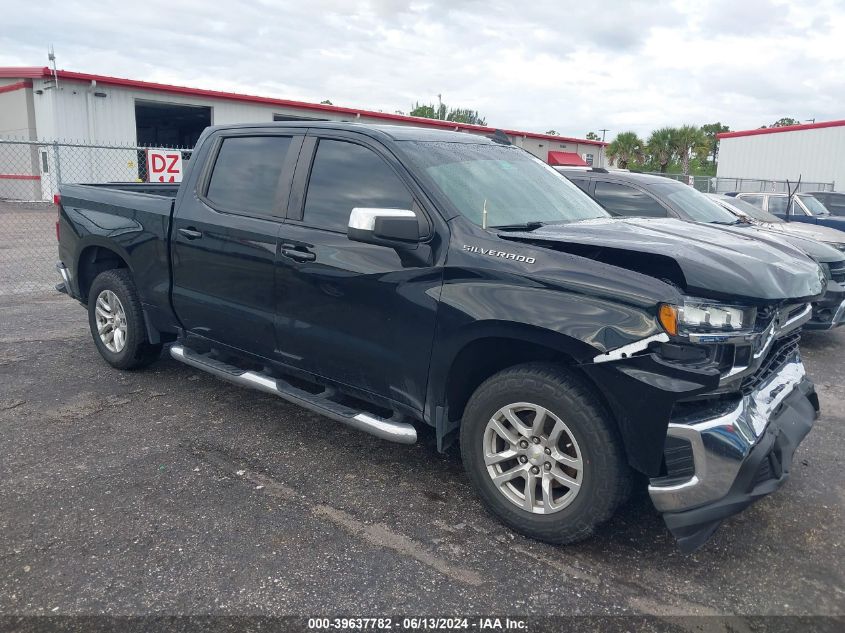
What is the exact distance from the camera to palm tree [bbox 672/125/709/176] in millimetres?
37469

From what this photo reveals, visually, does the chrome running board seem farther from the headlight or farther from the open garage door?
the open garage door

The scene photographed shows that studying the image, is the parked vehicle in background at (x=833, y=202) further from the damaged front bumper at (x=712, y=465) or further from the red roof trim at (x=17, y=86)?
the red roof trim at (x=17, y=86)

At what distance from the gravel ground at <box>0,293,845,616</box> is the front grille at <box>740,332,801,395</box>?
80 centimetres

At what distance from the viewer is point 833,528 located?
3.44 metres

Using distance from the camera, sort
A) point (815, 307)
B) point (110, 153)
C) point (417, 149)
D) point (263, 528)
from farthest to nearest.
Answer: point (110, 153), point (815, 307), point (417, 149), point (263, 528)

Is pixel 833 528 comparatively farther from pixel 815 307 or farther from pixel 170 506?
pixel 815 307

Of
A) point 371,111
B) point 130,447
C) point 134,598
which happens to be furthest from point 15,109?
point 134,598

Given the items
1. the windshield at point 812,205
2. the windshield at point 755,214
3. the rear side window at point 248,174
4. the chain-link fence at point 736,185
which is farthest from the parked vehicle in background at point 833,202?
the rear side window at point 248,174

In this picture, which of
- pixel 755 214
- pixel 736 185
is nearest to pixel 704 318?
pixel 755 214

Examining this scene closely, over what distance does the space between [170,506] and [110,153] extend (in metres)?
24.2

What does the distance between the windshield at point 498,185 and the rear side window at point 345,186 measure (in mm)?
190

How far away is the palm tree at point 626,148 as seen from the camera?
128ft

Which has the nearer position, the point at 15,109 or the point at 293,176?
the point at 293,176

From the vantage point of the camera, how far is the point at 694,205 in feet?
24.9
